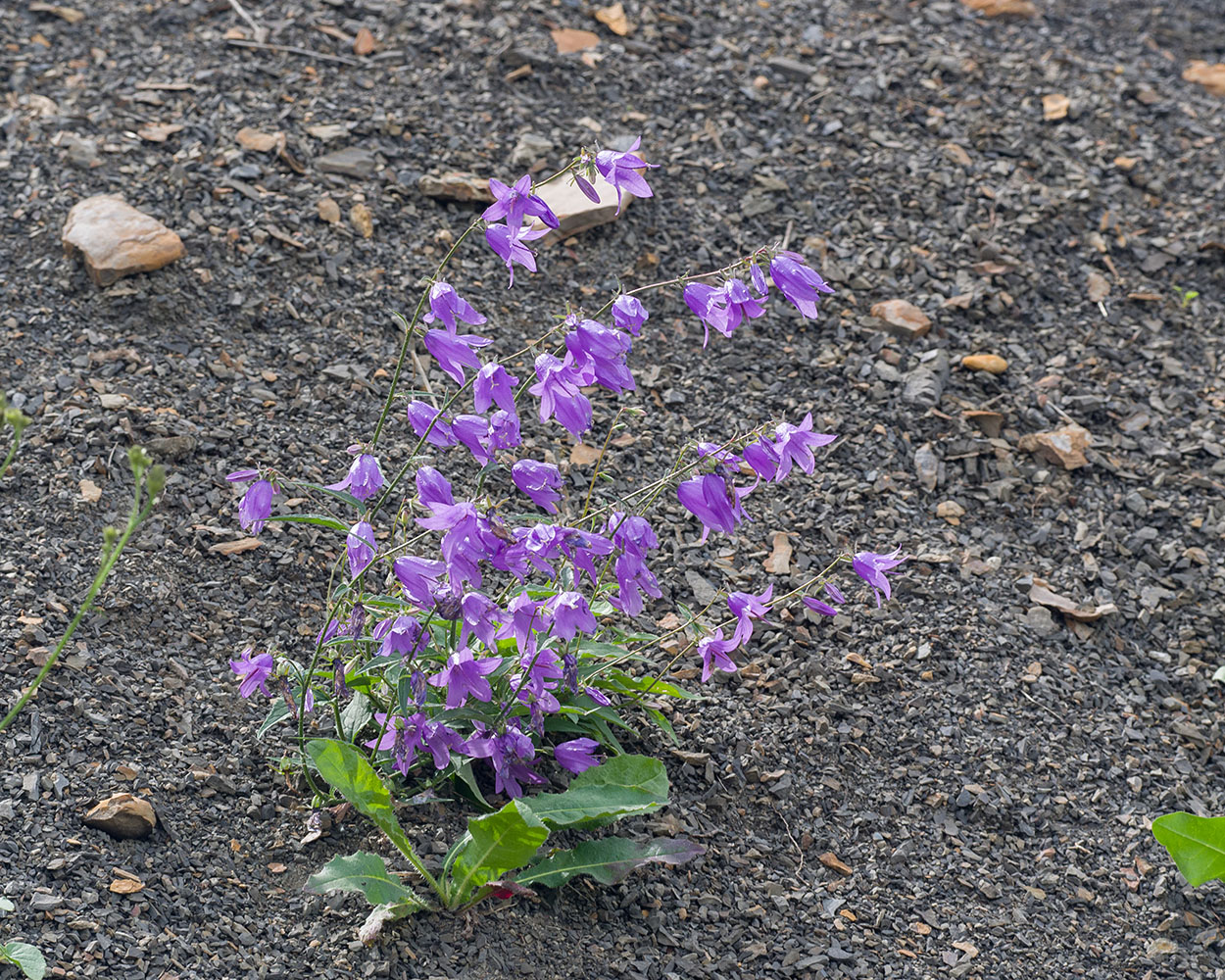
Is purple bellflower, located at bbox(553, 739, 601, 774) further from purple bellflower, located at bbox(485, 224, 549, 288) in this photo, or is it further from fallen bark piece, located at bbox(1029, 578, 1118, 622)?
fallen bark piece, located at bbox(1029, 578, 1118, 622)

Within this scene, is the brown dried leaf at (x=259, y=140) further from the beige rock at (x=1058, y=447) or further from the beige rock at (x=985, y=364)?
the beige rock at (x=1058, y=447)

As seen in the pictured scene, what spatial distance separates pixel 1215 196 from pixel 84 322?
3872 millimetres

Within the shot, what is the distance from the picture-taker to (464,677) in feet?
7.32

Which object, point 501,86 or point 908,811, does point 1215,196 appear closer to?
point 501,86

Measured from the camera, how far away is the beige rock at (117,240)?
363cm

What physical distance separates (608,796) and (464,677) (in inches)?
15.3

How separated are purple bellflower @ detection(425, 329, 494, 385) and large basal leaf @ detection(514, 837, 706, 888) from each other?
0.94 metres

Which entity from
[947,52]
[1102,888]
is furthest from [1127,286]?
[1102,888]

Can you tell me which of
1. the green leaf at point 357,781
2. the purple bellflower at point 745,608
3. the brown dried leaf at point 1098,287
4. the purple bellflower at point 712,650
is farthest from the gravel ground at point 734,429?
the purple bellflower at point 745,608

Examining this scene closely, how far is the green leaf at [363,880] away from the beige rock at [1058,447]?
235 centimetres

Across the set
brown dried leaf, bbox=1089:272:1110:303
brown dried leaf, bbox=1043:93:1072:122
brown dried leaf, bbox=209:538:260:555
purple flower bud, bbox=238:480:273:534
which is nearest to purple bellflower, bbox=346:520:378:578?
purple flower bud, bbox=238:480:273:534

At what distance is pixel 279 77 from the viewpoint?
14.6 feet

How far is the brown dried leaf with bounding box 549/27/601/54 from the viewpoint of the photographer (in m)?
4.79

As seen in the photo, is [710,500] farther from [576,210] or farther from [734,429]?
[576,210]
